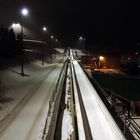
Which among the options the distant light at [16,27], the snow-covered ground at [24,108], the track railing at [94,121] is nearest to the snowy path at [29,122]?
the snow-covered ground at [24,108]

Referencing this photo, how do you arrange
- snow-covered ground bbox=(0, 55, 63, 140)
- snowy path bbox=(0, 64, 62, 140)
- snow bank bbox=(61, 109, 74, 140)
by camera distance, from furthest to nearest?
snow-covered ground bbox=(0, 55, 63, 140) < snowy path bbox=(0, 64, 62, 140) < snow bank bbox=(61, 109, 74, 140)

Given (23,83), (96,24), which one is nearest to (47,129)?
(23,83)

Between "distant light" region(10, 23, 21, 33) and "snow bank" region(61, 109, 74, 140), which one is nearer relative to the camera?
"snow bank" region(61, 109, 74, 140)

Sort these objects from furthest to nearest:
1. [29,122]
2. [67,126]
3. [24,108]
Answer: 1. [24,108]
2. [29,122]
3. [67,126]

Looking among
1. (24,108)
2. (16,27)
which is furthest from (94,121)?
(16,27)

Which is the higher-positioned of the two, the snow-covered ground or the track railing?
the track railing

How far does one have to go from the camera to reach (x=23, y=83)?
36812 millimetres

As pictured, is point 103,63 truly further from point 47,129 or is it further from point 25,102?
point 47,129

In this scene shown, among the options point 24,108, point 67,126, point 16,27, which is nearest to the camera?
point 67,126

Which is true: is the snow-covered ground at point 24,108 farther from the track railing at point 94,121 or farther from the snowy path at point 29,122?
the track railing at point 94,121

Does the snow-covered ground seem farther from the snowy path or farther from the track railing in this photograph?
the track railing

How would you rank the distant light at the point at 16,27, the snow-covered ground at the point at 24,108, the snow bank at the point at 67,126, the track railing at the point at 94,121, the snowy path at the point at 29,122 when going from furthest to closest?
1. the distant light at the point at 16,27
2. the snow-covered ground at the point at 24,108
3. the snowy path at the point at 29,122
4. the snow bank at the point at 67,126
5. the track railing at the point at 94,121

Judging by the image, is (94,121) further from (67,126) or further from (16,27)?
(16,27)

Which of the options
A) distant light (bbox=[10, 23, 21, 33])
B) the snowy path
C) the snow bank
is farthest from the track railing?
distant light (bbox=[10, 23, 21, 33])
